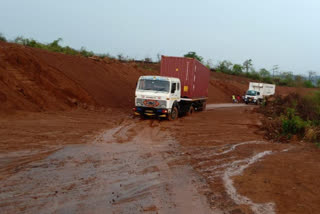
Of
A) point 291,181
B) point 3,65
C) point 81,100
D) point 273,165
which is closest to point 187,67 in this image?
point 81,100

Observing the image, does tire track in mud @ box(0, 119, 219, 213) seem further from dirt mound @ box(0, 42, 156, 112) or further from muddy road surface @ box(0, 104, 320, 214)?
dirt mound @ box(0, 42, 156, 112)

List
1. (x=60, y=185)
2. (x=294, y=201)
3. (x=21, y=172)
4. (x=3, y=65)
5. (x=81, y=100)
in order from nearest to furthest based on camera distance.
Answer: (x=294, y=201), (x=60, y=185), (x=21, y=172), (x=3, y=65), (x=81, y=100)

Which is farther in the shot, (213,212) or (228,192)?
(228,192)

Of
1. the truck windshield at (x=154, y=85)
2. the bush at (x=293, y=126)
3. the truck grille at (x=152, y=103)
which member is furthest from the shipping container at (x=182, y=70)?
the bush at (x=293, y=126)

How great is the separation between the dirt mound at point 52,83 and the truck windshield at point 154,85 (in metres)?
5.21

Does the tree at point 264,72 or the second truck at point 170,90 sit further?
the tree at point 264,72

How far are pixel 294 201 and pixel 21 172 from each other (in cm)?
558

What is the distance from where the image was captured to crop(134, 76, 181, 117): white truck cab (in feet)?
54.3

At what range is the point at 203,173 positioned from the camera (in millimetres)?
7781

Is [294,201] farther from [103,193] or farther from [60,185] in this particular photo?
[60,185]

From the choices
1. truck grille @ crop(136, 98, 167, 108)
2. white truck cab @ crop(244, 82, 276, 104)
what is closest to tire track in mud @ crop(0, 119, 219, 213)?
truck grille @ crop(136, 98, 167, 108)

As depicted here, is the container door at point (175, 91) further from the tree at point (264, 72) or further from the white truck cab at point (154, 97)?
the tree at point (264, 72)

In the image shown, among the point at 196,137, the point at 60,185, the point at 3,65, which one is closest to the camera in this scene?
the point at 60,185

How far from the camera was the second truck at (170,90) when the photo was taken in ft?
54.4
